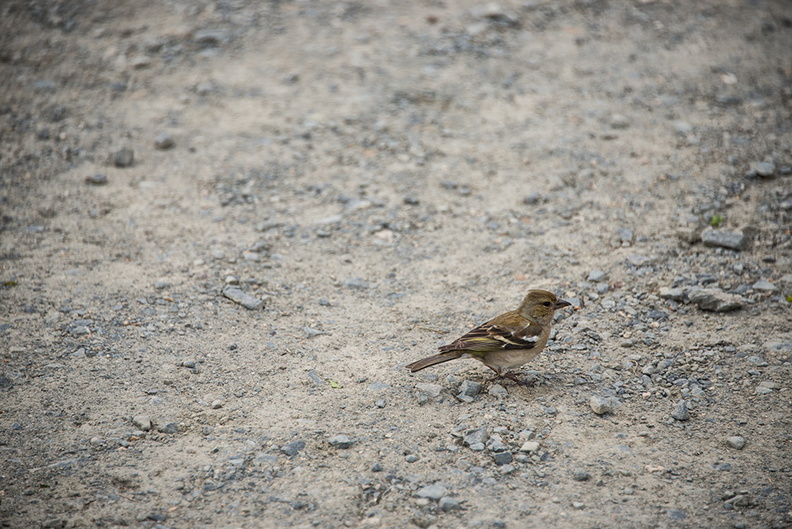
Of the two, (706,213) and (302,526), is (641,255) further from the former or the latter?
(302,526)

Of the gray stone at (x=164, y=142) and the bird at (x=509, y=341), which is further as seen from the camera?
the gray stone at (x=164, y=142)

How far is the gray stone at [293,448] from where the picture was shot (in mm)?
4379

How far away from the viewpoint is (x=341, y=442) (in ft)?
14.5

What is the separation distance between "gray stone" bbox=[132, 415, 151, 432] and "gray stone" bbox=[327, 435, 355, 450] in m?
1.25

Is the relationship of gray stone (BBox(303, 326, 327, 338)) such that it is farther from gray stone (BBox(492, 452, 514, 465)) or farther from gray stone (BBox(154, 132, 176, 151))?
gray stone (BBox(154, 132, 176, 151))

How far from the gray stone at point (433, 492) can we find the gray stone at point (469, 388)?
0.96 m

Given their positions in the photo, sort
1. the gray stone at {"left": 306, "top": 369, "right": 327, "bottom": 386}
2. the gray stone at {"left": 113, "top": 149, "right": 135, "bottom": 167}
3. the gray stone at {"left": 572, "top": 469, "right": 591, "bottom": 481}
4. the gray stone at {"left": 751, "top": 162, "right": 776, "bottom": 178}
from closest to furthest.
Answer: the gray stone at {"left": 572, "top": 469, "right": 591, "bottom": 481} → the gray stone at {"left": 306, "top": 369, "right": 327, "bottom": 386} → the gray stone at {"left": 751, "top": 162, "right": 776, "bottom": 178} → the gray stone at {"left": 113, "top": 149, "right": 135, "bottom": 167}

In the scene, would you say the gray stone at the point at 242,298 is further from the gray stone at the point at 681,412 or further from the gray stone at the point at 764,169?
the gray stone at the point at 764,169

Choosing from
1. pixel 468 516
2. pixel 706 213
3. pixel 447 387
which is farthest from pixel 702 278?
pixel 468 516

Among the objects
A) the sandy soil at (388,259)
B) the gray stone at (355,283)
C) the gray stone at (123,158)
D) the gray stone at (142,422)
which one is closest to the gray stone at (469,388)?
the sandy soil at (388,259)

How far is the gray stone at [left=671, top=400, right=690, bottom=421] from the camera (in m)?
4.61

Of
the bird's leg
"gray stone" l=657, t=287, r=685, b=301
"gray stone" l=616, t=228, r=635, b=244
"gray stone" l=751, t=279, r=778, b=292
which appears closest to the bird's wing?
the bird's leg

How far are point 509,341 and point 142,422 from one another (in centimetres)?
263

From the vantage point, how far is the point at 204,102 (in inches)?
346
